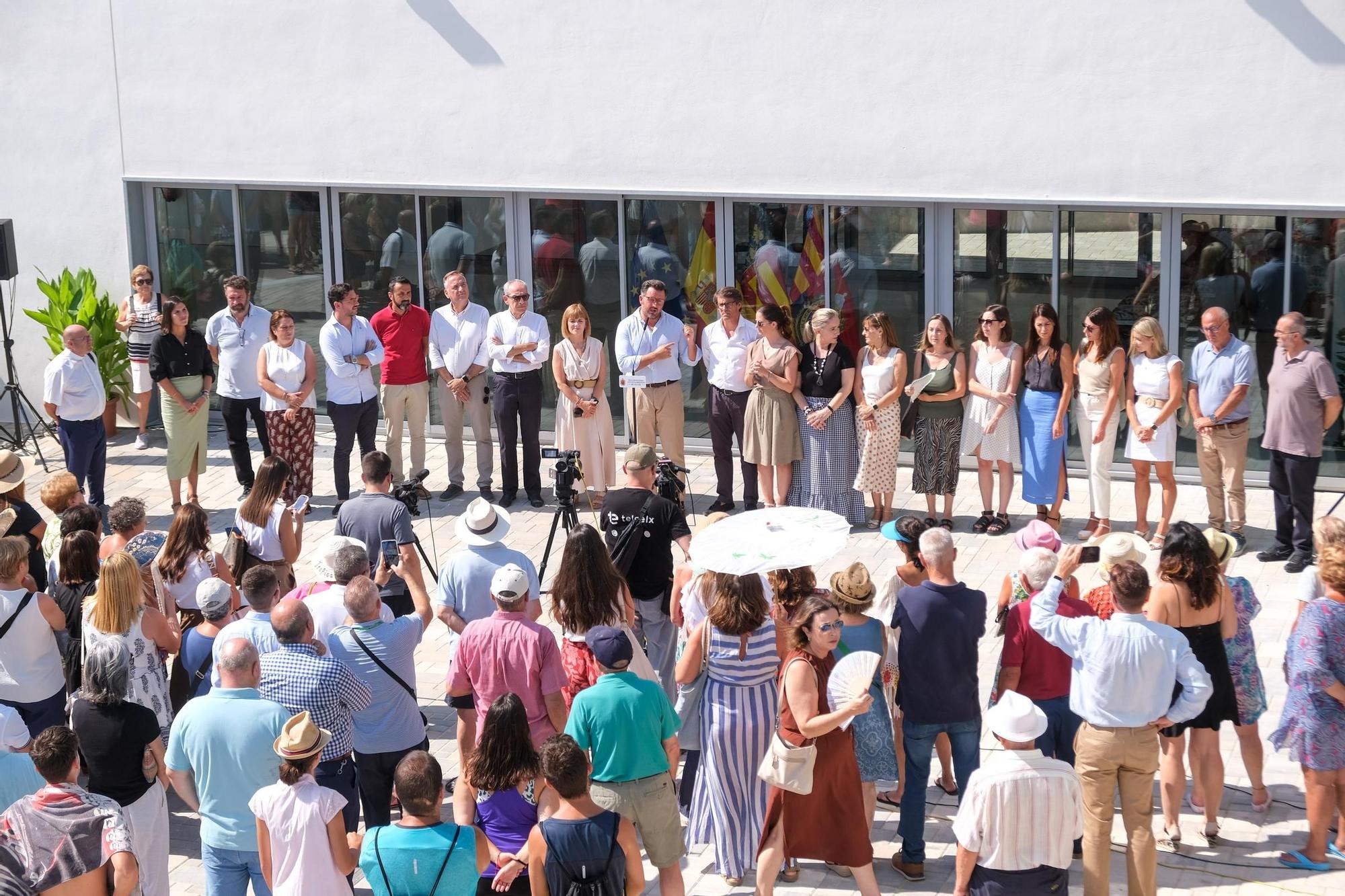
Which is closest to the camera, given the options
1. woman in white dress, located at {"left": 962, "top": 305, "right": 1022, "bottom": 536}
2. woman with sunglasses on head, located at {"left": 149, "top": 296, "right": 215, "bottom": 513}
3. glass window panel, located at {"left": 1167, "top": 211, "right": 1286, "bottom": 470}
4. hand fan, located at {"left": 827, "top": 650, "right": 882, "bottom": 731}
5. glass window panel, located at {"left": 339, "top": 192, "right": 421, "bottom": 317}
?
hand fan, located at {"left": 827, "top": 650, "right": 882, "bottom": 731}

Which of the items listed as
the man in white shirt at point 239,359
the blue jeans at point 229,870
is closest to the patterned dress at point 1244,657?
the blue jeans at point 229,870

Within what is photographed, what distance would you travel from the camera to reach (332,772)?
6945 millimetres

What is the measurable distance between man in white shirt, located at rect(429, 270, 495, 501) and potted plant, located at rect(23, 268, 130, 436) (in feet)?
12.2

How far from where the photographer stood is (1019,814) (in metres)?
5.93

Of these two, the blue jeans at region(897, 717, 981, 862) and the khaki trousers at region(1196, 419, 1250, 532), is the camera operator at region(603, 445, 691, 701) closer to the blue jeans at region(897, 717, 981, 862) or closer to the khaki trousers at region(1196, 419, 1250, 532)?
the blue jeans at region(897, 717, 981, 862)

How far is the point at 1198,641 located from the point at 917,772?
1417 mm

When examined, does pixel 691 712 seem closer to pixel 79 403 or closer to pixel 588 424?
pixel 588 424

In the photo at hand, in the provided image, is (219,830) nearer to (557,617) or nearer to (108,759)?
(108,759)

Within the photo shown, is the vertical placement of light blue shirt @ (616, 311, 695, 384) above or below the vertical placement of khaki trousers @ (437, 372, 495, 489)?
above

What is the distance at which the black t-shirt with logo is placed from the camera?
28.2 ft

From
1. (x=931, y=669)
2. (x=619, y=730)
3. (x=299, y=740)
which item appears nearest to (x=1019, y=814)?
(x=931, y=669)

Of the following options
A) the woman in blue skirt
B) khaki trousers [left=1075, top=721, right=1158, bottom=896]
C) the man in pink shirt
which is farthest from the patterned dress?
the woman in blue skirt

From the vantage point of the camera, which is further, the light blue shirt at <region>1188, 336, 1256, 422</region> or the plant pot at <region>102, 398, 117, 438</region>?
the plant pot at <region>102, 398, 117, 438</region>

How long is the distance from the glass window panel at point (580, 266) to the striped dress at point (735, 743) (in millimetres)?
7794
